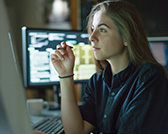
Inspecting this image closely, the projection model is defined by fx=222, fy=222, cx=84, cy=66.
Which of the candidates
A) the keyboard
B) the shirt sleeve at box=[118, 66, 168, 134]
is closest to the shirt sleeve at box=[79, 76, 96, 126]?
the keyboard

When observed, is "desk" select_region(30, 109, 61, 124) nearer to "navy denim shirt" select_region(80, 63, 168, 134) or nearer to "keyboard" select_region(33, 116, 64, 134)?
"keyboard" select_region(33, 116, 64, 134)

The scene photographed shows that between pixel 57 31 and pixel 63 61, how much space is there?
46 centimetres

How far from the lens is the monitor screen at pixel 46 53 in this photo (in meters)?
1.36

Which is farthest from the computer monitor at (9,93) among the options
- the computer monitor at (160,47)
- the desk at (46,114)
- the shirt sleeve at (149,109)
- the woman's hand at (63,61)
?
the computer monitor at (160,47)

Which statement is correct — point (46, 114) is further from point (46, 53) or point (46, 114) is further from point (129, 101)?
point (129, 101)

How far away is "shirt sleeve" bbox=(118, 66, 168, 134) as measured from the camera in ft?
2.59

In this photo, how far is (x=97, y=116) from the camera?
3.48ft

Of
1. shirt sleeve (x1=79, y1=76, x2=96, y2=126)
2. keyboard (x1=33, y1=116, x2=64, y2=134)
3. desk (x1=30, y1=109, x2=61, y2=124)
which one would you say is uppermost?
shirt sleeve (x1=79, y1=76, x2=96, y2=126)

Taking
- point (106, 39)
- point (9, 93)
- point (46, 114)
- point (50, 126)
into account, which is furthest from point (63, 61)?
point (9, 93)

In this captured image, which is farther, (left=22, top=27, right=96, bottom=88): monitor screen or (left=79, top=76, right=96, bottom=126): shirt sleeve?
(left=22, top=27, right=96, bottom=88): monitor screen

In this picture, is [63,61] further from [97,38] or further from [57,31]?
[57,31]

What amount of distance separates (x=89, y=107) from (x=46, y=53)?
0.50m

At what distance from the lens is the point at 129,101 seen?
0.90m

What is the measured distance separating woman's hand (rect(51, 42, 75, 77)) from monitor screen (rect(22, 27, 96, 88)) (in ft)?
1.25
